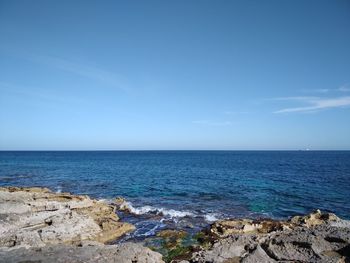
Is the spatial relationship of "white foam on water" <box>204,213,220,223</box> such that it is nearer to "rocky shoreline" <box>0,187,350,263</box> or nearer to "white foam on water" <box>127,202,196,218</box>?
"white foam on water" <box>127,202,196,218</box>

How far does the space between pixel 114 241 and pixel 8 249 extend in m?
7.36

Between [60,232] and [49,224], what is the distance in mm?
1681

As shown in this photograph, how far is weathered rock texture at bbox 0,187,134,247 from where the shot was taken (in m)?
17.1

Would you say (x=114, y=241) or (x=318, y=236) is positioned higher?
(x=318, y=236)

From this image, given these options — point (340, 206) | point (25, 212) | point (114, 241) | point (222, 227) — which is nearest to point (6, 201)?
point (25, 212)

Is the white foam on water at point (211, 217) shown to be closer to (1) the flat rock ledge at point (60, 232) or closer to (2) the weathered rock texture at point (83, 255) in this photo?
(1) the flat rock ledge at point (60, 232)

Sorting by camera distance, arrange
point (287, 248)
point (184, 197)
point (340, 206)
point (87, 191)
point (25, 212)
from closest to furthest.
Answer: point (287, 248), point (25, 212), point (340, 206), point (184, 197), point (87, 191)

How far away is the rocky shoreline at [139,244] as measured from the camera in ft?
43.8

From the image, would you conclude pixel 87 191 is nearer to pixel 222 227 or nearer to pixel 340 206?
pixel 222 227

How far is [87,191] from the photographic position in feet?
139

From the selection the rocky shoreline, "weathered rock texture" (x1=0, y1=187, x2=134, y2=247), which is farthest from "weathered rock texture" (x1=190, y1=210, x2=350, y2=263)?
"weathered rock texture" (x1=0, y1=187, x2=134, y2=247)

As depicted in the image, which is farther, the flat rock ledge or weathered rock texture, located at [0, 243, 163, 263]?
the flat rock ledge

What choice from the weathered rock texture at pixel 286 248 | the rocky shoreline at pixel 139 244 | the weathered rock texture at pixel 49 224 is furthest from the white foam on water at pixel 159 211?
the weathered rock texture at pixel 286 248

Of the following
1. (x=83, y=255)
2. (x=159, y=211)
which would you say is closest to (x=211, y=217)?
(x=159, y=211)
